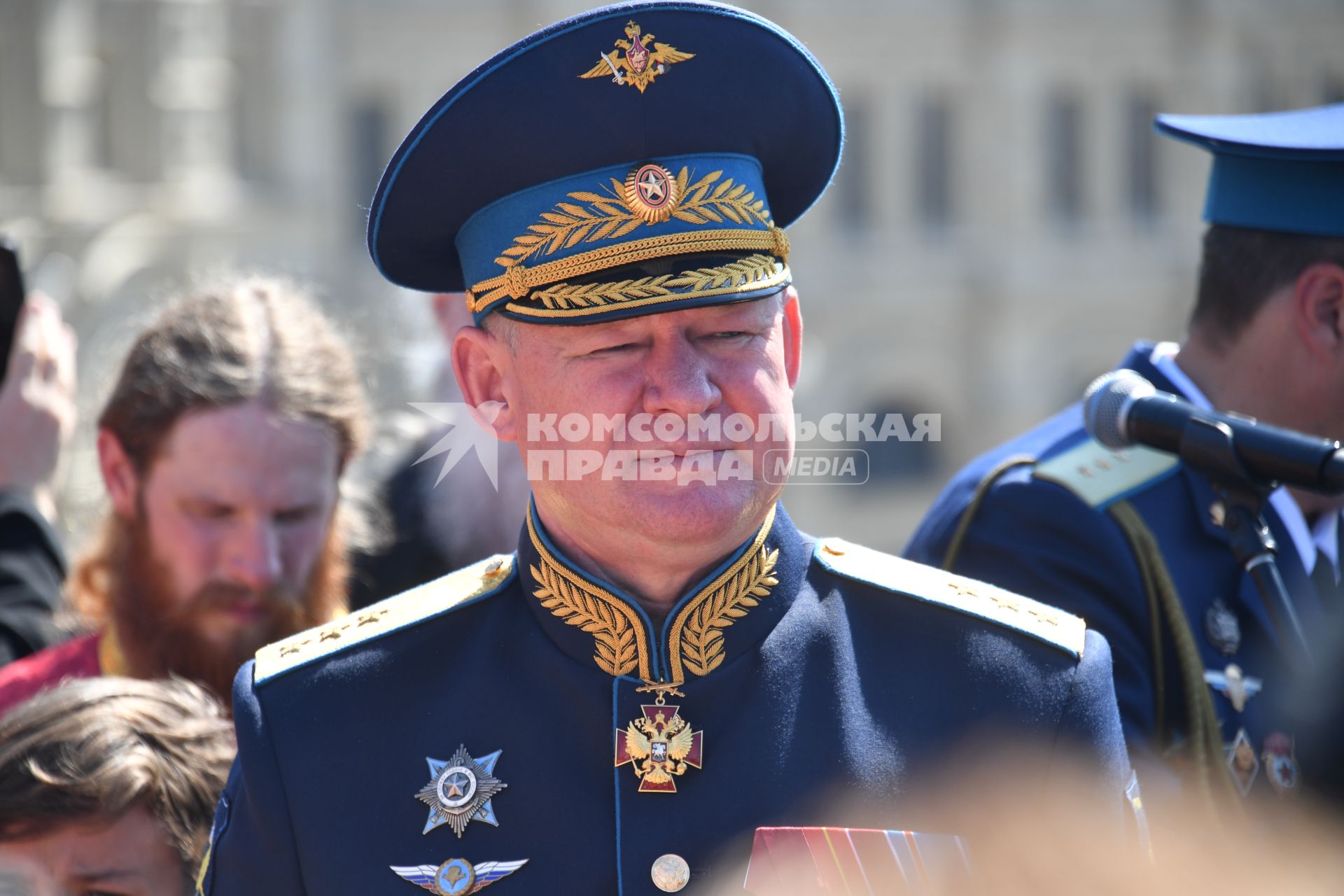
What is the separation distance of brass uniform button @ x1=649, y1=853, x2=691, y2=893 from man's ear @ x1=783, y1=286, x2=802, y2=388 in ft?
2.40

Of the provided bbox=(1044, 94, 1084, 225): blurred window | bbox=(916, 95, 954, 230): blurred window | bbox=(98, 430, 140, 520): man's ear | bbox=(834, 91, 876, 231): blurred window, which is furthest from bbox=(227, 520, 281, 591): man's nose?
bbox=(1044, 94, 1084, 225): blurred window

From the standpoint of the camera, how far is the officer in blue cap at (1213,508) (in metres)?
2.90

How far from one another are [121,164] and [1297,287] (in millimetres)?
20016

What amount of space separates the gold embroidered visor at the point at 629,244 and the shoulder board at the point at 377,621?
1.53 ft

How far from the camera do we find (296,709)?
7.59ft

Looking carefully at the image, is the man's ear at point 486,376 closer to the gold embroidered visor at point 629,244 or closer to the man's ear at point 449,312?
the gold embroidered visor at point 629,244

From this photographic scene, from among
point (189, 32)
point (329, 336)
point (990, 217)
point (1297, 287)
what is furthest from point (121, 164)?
point (1297, 287)

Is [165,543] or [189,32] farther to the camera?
[189,32]

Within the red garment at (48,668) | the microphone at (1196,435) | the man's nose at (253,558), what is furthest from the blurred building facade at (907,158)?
the microphone at (1196,435)

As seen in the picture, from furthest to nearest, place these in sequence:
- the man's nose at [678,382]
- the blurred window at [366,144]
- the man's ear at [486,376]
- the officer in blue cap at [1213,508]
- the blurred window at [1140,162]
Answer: the blurred window at [1140,162]
the blurred window at [366,144]
the officer in blue cap at [1213,508]
the man's ear at [486,376]
the man's nose at [678,382]

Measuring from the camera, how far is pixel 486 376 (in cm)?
238

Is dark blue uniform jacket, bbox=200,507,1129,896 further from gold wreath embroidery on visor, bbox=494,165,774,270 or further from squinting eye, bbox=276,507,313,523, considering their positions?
squinting eye, bbox=276,507,313,523

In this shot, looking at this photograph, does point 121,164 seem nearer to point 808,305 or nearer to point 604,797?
point 808,305

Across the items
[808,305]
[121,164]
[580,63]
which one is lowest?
[808,305]
